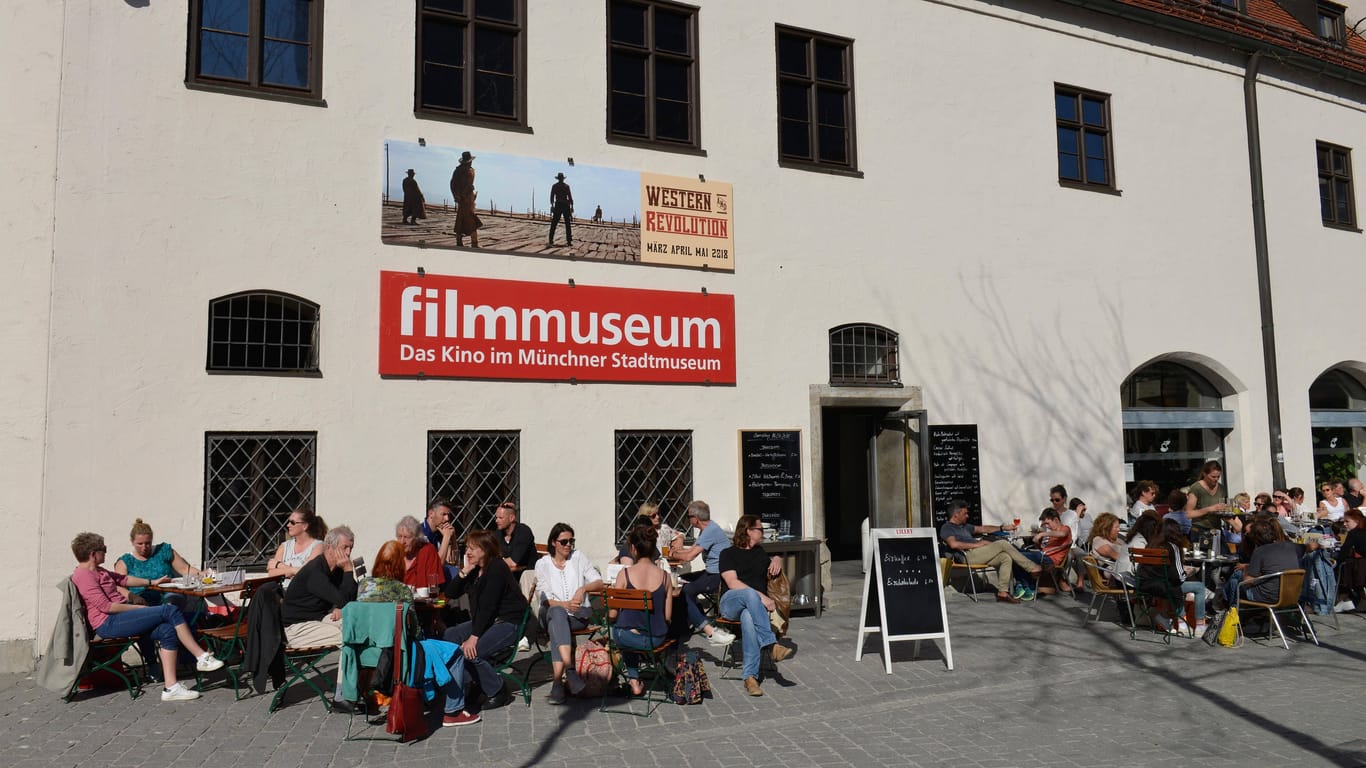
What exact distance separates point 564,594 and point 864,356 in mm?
6487

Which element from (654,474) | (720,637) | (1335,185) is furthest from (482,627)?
(1335,185)

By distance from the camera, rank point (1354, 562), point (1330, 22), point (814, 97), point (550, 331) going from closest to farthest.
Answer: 1. point (550, 331)
2. point (1354, 562)
3. point (814, 97)
4. point (1330, 22)

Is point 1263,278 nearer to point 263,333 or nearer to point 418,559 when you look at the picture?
point 418,559

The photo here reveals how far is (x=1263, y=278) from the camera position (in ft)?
55.8

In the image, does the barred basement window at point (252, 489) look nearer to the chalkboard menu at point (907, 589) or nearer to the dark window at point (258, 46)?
the dark window at point (258, 46)

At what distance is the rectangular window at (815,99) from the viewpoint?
13.2 m

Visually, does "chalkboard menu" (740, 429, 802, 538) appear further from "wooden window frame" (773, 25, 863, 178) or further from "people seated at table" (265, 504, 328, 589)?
"people seated at table" (265, 504, 328, 589)

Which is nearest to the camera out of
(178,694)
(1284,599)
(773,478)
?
(178,694)

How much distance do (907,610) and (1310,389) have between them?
1285cm

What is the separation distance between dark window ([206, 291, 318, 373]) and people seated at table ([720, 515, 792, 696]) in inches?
184

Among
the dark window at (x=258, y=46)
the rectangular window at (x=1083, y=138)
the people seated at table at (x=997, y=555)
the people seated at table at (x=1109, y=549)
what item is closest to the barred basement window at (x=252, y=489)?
the dark window at (x=258, y=46)

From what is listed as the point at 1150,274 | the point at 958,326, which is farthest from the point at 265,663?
the point at 1150,274

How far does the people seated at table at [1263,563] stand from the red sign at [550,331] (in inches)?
229

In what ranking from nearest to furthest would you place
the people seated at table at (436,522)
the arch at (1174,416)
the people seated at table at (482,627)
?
1. the people seated at table at (482,627)
2. the people seated at table at (436,522)
3. the arch at (1174,416)
